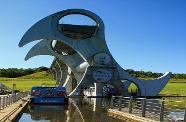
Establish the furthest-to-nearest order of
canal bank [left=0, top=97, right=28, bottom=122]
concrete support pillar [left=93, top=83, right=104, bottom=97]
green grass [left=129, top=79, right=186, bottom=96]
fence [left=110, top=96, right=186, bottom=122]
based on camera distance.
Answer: green grass [left=129, top=79, right=186, bottom=96] < concrete support pillar [left=93, top=83, right=104, bottom=97] < canal bank [left=0, top=97, right=28, bottom=122] < fence [left=110, top=96, right=186, bottom=122]

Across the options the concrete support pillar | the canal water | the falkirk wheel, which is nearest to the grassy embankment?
the falkirk wheel

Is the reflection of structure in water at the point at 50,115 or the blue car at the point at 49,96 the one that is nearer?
the reflection of structure in water at the point at 50,115

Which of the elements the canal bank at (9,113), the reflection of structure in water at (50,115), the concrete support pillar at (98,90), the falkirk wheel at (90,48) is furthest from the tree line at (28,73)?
the canal bank at (9,113)

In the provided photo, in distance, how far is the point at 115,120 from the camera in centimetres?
2238

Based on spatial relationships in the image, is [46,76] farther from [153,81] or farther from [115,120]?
[115,120]

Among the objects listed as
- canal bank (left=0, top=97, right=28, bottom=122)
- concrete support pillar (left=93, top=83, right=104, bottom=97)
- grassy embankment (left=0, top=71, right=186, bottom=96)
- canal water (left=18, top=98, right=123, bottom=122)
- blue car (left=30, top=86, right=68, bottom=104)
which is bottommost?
canal water (left=18, top=98, right=123, bottom=122)

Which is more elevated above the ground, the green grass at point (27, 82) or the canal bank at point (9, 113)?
the green grass at point (27, 82)

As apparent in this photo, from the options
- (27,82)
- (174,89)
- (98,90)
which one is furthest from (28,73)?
(98,90)

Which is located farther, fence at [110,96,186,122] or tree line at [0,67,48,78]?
tree line at [0,67,48,78]

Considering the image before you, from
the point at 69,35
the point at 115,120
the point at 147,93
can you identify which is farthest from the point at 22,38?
the point at 115,120

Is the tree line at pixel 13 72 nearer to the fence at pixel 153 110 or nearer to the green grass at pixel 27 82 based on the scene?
the green grass at pixel 27 82

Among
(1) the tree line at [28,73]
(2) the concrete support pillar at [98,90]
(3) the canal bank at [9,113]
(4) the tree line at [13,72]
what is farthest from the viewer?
(4) the tree line at [13,72]

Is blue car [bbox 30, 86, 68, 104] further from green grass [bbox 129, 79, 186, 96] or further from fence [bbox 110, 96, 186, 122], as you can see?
green grass [bbox 129, 79, 186, 96]

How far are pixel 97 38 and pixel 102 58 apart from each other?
14.4 feet
